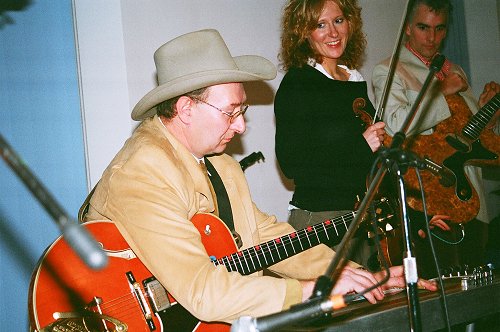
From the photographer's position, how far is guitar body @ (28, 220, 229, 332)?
199cm

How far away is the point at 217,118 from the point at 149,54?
148 centimetres

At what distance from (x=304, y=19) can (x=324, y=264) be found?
1.35 m

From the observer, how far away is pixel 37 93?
3.28 meters

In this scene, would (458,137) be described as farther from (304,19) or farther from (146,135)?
(146,135)

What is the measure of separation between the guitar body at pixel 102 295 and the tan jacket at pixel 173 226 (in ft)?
0.25

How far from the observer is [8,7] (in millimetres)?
3230

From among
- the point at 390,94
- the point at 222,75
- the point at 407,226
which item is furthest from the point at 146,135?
the point at 390,94

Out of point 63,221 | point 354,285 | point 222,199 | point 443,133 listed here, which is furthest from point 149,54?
point 63,221

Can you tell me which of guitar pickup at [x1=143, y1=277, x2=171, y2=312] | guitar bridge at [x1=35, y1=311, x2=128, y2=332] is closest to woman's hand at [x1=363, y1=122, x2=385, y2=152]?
guitar pickup at [x1=143, y1=277, x2=171, y2=312]

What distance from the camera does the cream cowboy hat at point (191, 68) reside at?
2342mm

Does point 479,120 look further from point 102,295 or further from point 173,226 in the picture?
point 102,295

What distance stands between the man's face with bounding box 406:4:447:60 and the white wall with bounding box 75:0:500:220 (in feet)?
3.30

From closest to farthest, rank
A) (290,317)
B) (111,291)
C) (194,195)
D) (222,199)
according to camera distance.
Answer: (290,317)
(111,291)
(194,195)
(222,199)

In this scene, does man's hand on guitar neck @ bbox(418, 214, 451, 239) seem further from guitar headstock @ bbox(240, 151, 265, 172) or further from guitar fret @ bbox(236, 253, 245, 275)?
guitar fret @ bbox(236, 253, 245, 275)
